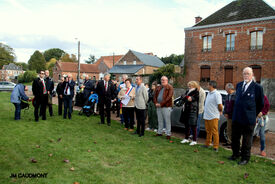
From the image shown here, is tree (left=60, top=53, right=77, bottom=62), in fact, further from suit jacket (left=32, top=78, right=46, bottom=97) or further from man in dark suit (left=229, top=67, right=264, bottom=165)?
man in dark suit (left=229, top=67, right=264, bottom=165)

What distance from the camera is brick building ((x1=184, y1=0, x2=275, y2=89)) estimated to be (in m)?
21.5

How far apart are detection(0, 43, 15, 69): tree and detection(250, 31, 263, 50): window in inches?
3270

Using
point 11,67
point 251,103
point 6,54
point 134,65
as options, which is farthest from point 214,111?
point 11,67

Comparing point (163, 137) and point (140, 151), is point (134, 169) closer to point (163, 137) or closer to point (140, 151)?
point (140, 151)

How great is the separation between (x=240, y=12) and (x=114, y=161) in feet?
82.5

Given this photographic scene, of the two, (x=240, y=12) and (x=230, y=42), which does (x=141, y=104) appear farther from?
(x=240, y=12)

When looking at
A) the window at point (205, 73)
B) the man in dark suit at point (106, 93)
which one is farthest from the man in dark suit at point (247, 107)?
the window at point (205, 73)

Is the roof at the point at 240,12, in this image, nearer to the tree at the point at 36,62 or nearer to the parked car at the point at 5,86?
the parked car at the point at 5,86

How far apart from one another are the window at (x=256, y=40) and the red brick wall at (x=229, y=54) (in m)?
0.34

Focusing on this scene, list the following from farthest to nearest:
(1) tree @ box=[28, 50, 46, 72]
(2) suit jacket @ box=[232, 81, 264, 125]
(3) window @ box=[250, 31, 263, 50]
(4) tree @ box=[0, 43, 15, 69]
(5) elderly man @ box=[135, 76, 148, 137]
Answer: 1. (4) tree @ box=[0, 43, 15, 69]
2. (1) tree @ box=[28, 50, 46, 72]
3. (3) window @ box=[250, 31, 263, 50]
4. (5) elderly man @ box=[135, 76, 148, 137]
5. (2) suit jacket @ box=[232, 81, 264, 125]

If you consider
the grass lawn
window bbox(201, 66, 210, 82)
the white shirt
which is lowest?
the grass lawn

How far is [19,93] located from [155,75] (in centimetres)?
1980

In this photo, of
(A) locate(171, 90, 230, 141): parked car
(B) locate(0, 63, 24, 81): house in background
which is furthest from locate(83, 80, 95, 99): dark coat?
(B) locate(0, 63, 24, 81): house in background

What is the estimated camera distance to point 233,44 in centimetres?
2345
